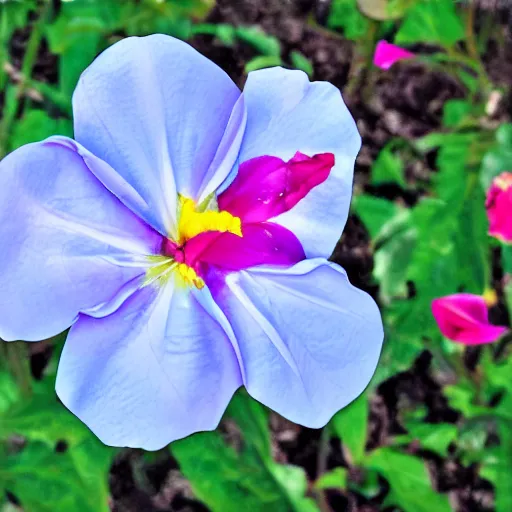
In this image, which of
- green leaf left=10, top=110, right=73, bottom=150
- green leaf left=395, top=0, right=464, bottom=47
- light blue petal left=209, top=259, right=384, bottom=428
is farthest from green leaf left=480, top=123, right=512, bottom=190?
green leaf left=10, top=110, right=73, bottom=150

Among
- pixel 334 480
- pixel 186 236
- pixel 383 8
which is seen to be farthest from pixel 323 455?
pixel 383 8

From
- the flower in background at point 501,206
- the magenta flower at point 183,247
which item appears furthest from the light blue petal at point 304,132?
the flower in background at point 501,206

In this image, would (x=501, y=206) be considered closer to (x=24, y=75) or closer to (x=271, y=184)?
(x=271, y=184)

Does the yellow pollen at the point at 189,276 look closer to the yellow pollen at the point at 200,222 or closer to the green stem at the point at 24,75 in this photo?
the yellow pollen at the point at 200,222

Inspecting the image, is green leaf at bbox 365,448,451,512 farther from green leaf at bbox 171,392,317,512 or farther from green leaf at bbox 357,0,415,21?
green leaf at bbox 357,0,415,21

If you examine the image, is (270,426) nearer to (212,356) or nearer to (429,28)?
(212,356)

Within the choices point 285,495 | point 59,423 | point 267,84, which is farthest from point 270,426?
point 267,84
